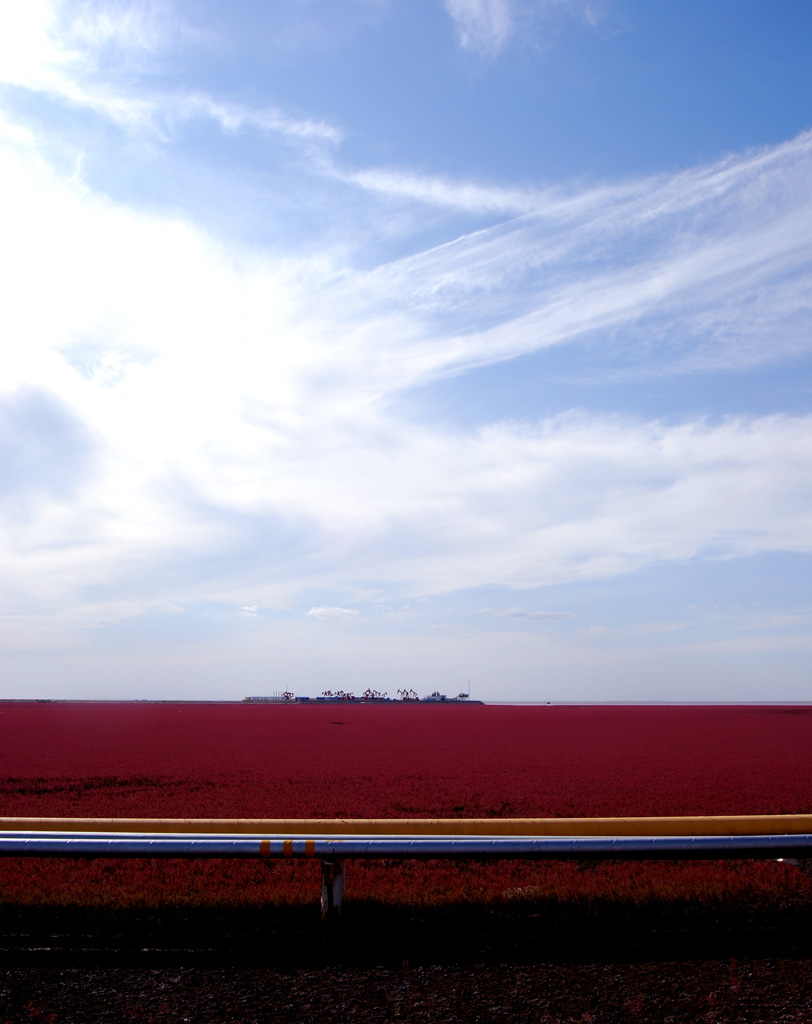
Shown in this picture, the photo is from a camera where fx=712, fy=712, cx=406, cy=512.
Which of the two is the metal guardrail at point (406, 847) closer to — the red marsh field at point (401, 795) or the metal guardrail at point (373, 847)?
the metal guardrail at point (373, 847)

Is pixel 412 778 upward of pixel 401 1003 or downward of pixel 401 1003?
downward

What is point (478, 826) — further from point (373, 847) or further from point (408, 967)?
point (408, 967)

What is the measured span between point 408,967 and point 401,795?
27.7ft

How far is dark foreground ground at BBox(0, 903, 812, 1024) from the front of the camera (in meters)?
3.43

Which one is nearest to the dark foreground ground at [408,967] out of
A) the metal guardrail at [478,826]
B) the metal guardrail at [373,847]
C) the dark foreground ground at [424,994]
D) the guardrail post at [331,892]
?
the dark foreground ground at [424,994]

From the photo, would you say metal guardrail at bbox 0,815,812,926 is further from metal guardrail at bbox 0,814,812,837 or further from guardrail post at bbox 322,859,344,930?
metal guardrail at bbox 0,814,812,837

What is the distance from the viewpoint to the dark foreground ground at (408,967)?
135 inches

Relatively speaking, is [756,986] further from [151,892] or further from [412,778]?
[412,778]

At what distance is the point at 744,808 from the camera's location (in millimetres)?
10344

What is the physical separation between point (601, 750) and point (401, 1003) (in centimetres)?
2044

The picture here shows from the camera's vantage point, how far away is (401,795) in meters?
12.1

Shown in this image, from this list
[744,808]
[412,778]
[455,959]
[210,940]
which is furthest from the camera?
[412,778]

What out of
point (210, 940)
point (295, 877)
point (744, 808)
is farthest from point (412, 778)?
point (210, 940)

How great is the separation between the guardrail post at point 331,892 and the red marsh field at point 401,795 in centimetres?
61
